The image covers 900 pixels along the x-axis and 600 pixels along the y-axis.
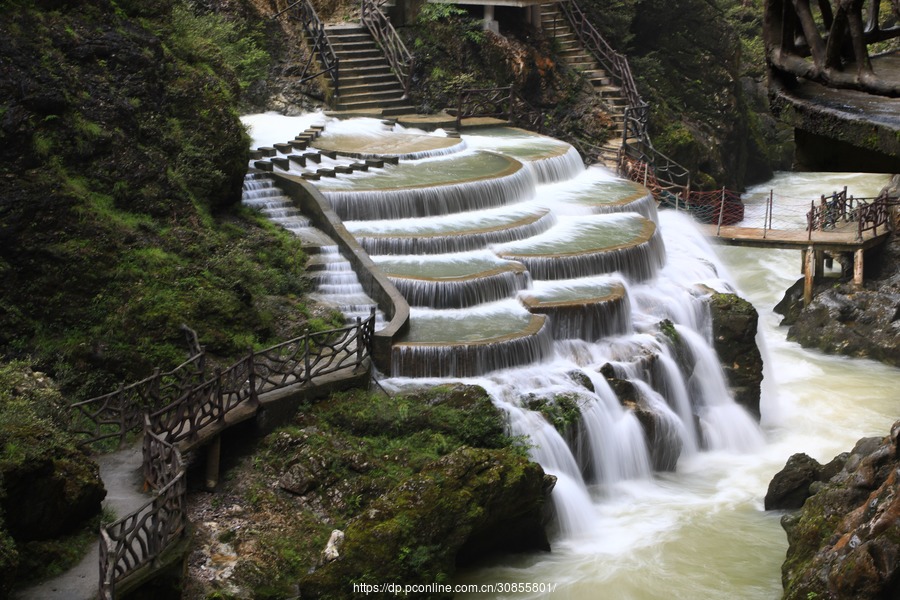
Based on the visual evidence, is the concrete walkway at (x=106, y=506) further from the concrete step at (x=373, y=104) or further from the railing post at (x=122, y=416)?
the concrete step at (x=373, y=104)

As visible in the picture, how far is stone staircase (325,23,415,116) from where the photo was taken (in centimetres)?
Answer: 2697

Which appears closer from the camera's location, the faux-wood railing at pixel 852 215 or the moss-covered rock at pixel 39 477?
the moss-covered rock at pixel 39 477

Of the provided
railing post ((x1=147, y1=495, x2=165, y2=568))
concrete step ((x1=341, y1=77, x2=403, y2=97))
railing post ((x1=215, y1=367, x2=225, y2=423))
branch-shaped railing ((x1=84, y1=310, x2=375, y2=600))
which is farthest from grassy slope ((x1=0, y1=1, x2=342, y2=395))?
concrete step ((x1=341, y1=77, x2=403, y2=97))

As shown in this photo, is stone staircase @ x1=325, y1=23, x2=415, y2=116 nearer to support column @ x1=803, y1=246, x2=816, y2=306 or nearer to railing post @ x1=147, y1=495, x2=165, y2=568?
support column @ x1=803, y1=246, x2=816, y2=306

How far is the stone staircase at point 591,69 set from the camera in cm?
2817

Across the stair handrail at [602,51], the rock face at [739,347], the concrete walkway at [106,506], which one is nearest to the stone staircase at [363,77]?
the stair handrail at [602,51]

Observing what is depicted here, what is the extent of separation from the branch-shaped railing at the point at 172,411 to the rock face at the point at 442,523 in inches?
76.7

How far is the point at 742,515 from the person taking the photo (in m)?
14.4

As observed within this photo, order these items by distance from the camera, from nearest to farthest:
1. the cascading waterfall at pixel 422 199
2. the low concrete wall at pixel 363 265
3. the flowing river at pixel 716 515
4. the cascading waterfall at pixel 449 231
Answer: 1. the flowing river at pixel 716 515
2. the low concrete wall at pixel 363 265
3. the cascading waterfall at pixel 449 231
4. the cascading waterfall at pixel 422 199

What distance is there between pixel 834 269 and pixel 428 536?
17.6 m

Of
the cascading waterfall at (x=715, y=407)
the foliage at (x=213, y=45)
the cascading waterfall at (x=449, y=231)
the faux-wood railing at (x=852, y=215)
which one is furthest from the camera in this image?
the faux-wood railing at (x=852, y=215)

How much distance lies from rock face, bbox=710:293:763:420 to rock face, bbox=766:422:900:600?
184 inches

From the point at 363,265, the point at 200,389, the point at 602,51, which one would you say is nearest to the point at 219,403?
the point at 200,389

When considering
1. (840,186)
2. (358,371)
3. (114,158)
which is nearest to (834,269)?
(840,186)
